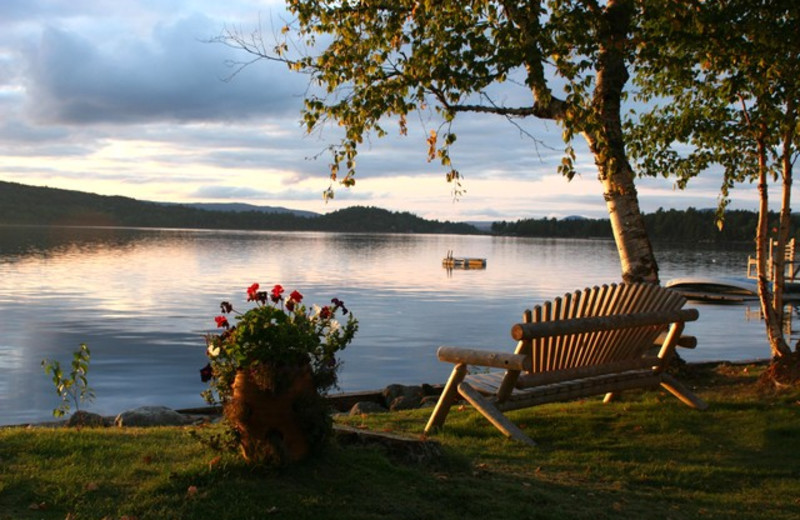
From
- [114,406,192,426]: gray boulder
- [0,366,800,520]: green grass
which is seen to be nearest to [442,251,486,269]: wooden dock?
[114,406,192,426]: gray boulder

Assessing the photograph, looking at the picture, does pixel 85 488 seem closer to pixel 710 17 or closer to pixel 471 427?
pixel 471 427

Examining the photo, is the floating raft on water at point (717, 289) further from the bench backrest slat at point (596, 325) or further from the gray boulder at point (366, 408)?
the bench backrest slat at point (596, 325)

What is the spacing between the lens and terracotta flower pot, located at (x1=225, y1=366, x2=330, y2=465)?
5863 millimetres

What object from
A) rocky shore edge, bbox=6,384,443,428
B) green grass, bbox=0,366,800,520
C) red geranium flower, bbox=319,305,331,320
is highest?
red geranium flower, bbox=319,305,331,320

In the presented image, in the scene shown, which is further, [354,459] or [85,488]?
[354,459]

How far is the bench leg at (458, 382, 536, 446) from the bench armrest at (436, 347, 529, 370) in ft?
1.16

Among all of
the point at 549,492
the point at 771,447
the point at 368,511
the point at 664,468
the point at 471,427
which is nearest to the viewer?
the point at 368,511

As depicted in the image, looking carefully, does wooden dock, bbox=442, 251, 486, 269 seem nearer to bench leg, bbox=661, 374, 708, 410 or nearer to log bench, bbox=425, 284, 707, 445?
bench leg, bbox=661, 374, 708, 410

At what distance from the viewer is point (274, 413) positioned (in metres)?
5.89

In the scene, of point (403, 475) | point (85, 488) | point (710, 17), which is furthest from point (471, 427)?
point (710, 17)

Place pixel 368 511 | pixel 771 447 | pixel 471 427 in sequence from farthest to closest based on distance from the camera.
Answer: pixel 471 427
pixel 771 447
pixel 368 511

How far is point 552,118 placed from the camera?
1137 cm

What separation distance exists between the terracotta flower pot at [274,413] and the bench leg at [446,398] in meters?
2.89

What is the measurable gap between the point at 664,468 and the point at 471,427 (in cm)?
225
